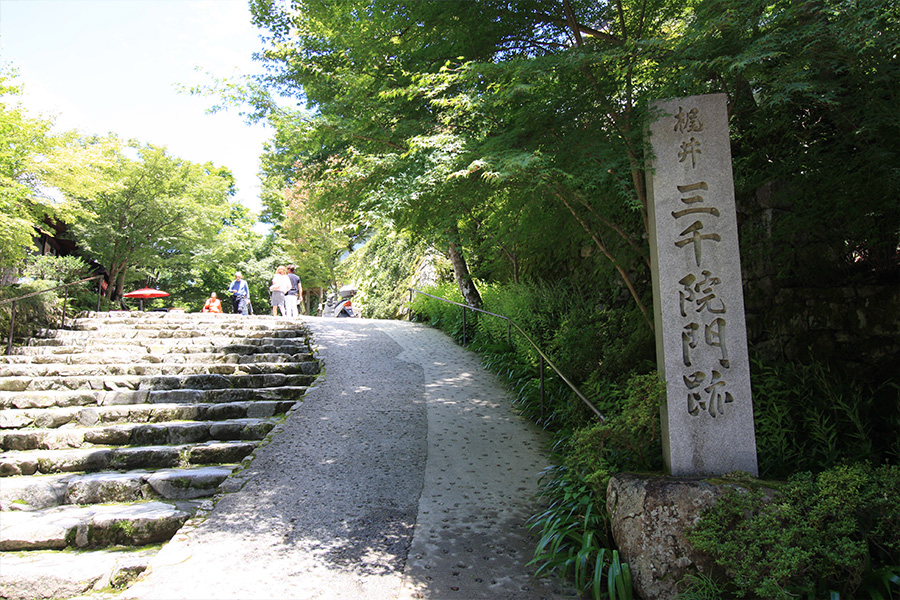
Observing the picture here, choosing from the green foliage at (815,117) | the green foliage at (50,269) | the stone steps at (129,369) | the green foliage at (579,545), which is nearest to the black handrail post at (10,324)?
the stone steps at (129,369)

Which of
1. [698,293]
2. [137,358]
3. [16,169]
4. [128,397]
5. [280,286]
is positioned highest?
[16,169]

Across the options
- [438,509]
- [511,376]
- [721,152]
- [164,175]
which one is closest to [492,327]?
[511,376]

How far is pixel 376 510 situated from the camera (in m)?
4.23

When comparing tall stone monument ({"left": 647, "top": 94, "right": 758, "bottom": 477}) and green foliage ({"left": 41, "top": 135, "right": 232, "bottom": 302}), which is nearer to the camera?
tall stone monument ({"left": 647, "top": 94, "right": 758, "bottom": 477})

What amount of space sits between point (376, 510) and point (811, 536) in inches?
116

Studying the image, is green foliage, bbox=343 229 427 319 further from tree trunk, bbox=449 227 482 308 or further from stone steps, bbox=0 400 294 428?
stone steps, bbox=0 400 294 428

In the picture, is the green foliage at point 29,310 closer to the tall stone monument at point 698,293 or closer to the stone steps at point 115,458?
the stone steps at point 115,458

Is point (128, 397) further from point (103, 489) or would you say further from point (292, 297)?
point (292, 297)

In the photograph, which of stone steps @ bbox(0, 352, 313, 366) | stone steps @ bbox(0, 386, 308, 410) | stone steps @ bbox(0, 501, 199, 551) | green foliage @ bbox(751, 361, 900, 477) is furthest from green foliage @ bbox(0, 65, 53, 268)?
green foliage @ bbox(751, 361, 900, 477)

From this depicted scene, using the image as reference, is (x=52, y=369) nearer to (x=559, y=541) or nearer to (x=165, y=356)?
(x=165, y=356)

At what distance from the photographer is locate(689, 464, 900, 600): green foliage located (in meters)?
2.77

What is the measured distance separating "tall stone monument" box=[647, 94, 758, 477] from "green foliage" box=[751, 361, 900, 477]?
63 cm

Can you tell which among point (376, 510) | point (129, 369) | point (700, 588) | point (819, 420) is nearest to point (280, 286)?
point (129, 369)

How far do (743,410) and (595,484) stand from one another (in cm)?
113
